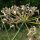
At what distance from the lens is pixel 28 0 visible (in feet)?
12.0

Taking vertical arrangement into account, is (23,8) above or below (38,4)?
above

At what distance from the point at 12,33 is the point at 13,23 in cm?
189

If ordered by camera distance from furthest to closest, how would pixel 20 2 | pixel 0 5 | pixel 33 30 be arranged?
pixel 20 2 → pixel 0 5 → pixel 33 30

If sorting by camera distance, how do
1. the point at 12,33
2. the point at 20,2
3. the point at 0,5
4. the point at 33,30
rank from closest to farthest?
the point at 33,30, the point at 12,33, the point at 0,5, the point at 20,2

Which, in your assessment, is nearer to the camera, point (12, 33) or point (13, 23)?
point (13, 23)

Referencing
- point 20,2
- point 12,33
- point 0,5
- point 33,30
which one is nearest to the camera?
point 33,30

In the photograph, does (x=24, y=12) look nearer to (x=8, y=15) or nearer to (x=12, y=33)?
(x=8, y=15)

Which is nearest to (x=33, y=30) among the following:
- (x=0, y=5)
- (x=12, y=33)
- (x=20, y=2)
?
(x=12, y=33)

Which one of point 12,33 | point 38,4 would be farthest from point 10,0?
point 12,33

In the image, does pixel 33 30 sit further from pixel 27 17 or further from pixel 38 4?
pixel 38 4

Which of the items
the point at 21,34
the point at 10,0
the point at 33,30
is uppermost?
the point at 33,30

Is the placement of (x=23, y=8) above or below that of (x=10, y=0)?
above

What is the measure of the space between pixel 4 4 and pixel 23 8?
2.99 metres

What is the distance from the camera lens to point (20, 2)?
3773 millimetres
